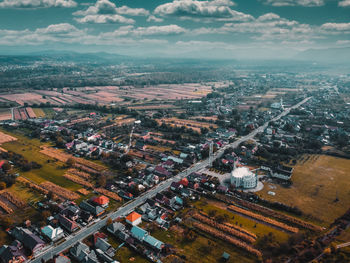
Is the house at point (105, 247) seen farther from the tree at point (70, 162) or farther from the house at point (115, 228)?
the tree at point (70, 162)

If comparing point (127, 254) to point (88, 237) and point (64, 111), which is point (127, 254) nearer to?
point (88, 237)

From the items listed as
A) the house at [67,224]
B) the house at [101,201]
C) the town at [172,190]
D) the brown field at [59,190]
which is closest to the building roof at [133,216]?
the town at [172,190]

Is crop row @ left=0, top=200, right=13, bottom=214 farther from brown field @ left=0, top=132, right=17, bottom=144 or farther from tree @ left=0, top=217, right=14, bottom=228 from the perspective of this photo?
brown field @ left=0, top=132, right=17, bottom=144

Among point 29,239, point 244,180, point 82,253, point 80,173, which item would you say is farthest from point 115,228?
point 244,180

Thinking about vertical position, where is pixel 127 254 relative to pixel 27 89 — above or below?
below

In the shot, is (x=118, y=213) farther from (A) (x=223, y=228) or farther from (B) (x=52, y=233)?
(A) (x=223, y=228)

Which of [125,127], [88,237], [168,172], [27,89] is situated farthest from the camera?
[27,89]

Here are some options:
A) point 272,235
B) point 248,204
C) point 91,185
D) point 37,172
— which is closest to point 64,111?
point 37,172
